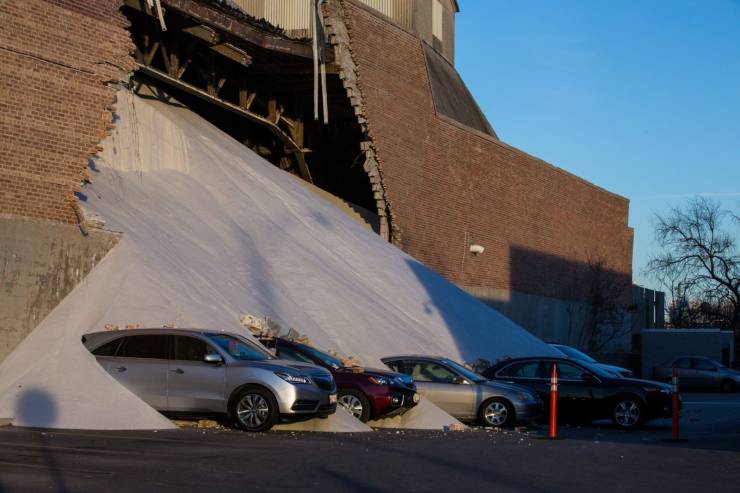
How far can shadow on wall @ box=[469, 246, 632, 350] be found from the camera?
4491 centimetres

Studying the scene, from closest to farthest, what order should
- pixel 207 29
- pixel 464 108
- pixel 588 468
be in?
1. pixel 588 468
2. pixel 207 29
3. pixel 464 108

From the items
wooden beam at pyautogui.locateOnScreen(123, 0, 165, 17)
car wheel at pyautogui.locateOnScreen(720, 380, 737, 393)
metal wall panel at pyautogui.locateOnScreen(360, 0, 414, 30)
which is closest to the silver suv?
wooden beam at pyautogui.locateOnScreen(123, 0, 165, 17)

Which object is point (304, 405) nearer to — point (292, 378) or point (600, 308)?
point (292, 378)

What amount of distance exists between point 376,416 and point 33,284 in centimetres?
639

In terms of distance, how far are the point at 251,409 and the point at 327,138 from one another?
2519 cm

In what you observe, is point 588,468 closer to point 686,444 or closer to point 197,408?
point 686,444

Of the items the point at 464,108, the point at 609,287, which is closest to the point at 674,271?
the point at 609,287

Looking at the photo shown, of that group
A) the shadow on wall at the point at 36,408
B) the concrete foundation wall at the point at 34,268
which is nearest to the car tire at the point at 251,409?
the shadow on wall at the point at 36,408

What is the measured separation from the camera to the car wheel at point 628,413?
2217 centimetres

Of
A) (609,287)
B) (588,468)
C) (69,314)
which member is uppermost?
(609,287)

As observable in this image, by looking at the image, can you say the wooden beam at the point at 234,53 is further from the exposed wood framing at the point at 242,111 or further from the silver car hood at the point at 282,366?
the silver car hood at the point at 282,366

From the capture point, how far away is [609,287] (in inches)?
2121

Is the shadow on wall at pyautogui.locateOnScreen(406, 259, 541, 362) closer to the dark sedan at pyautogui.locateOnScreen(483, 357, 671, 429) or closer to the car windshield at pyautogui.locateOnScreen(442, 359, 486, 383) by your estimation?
the dark sedan at pyautogui.locateOnScreen(483, 357, 671, 429)

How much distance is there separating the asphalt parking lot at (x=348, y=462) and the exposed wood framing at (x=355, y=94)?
18.8m
